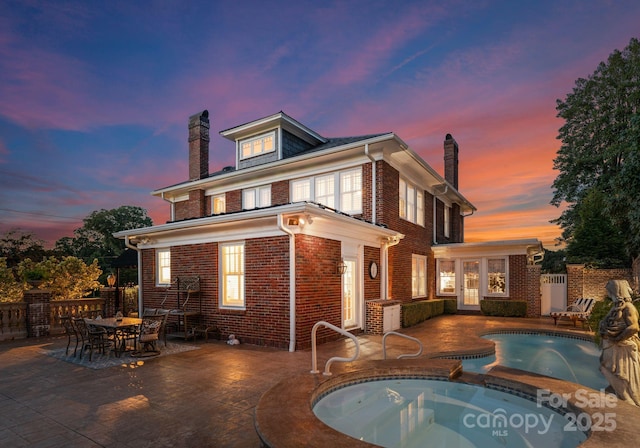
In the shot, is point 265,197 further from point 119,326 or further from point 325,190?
point 119,326

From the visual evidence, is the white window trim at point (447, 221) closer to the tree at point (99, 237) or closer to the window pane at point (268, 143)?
the window pane at point (268, 143)

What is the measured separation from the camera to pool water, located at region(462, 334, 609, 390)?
7.27 meters

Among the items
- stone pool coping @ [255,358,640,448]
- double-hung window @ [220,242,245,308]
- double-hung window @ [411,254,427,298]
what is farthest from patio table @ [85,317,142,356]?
double-hung window @ [411,254,427,298]

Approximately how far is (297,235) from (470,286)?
11507 mm

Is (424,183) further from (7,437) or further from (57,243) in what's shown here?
(57,243)

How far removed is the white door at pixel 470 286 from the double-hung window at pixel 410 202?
3.36 metres

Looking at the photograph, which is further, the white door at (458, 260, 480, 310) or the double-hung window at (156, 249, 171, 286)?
the white door at (458, 260, 480, 310)

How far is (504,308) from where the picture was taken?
49.4 ft


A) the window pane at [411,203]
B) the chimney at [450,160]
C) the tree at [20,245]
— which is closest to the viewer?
the window pane at [411,203]

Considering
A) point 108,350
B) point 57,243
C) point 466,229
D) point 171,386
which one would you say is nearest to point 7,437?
point 171,386

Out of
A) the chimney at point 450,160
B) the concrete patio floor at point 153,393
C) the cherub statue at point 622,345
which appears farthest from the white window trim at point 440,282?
the cherub statue at point 622,345

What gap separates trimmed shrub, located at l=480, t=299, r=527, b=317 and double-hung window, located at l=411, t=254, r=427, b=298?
2.70 meters

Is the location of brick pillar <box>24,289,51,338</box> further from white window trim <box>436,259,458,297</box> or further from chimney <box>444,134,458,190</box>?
chimney <box>444,134,458,190</box>

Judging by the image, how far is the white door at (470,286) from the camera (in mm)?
16391
